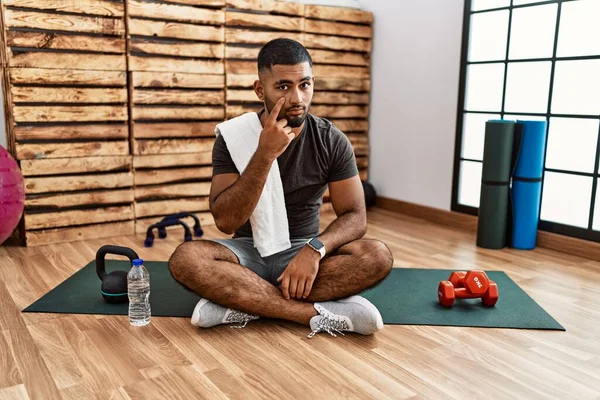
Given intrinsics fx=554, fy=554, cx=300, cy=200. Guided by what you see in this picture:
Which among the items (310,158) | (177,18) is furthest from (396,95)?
(310,158)

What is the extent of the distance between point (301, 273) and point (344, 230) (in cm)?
25

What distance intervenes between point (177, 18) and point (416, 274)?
2.20 meters

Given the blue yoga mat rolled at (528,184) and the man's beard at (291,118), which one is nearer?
the man's beard at (291,118)

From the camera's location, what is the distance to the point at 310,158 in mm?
2160

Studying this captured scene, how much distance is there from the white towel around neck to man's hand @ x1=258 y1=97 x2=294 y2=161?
8.4 inches

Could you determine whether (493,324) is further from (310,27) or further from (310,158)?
(310,27)

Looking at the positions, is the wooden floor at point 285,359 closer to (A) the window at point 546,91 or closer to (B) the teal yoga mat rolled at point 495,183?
(B) the teal yoga mat rolled at point 495,183

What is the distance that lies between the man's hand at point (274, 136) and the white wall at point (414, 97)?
90.6 inches

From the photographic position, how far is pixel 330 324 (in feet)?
6.61

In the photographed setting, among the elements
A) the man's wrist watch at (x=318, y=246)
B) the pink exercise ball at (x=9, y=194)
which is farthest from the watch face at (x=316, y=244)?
the pink exercise ball at (x=9, y=194)

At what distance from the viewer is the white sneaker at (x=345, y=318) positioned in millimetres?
1987

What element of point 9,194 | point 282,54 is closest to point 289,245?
point 282,54

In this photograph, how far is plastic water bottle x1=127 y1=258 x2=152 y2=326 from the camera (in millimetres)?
2104

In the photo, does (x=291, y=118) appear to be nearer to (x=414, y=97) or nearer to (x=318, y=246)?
(x=318, y=246)
